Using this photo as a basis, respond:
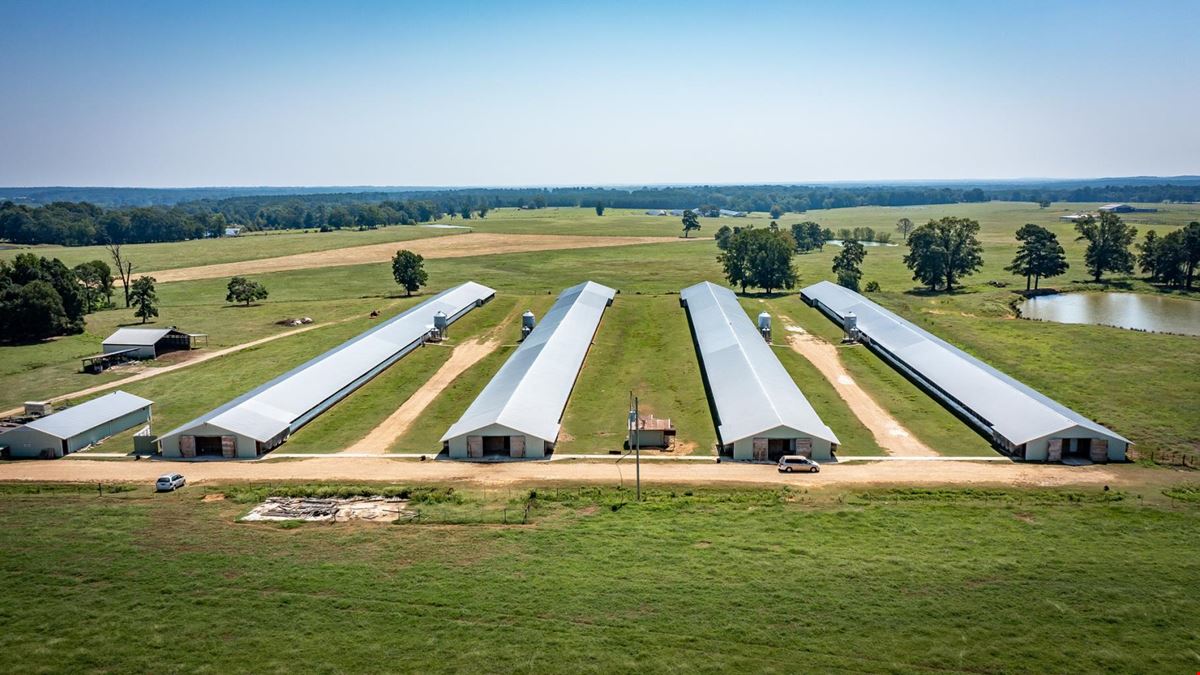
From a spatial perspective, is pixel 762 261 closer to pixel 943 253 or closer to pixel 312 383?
pixel 943 253

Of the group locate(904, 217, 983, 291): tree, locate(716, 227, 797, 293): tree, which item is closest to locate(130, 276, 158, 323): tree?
locate(716, 227, 797, 293): tree

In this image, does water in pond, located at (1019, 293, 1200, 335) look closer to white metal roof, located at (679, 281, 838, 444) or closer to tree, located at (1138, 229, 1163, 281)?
tree, located at (1138, 229, 1163, 281)

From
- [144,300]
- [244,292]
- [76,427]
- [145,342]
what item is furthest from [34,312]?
[76,427]

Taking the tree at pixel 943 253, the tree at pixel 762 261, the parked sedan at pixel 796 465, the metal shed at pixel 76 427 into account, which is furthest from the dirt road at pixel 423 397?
the tree at pixel 943 253

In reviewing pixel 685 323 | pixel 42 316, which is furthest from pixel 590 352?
pixel 42 316

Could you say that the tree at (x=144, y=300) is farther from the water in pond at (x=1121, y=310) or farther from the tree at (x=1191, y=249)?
the tree at (x=1191, y=249)

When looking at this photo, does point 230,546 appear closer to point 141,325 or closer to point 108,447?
point 108,447
